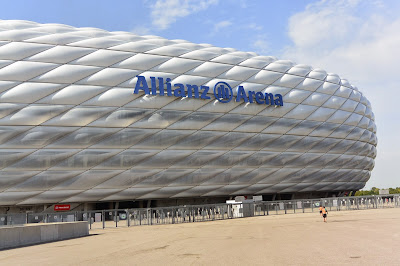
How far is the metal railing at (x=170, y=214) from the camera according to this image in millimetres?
26641

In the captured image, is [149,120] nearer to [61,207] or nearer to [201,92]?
[201,92]

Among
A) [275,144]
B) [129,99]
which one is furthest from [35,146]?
[275,144]

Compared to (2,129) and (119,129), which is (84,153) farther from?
(2,129)

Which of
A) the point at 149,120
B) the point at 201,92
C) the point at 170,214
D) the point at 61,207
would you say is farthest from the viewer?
Answer: the point at 201,92

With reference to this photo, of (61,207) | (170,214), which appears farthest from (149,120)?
(61,207)

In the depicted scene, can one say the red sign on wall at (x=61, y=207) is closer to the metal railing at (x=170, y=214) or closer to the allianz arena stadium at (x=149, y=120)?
the allianz arena stadium at (x=149, y=120)

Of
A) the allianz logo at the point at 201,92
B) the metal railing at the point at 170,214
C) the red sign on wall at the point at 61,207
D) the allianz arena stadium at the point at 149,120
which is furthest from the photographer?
the allianz logo at the point at 201,92

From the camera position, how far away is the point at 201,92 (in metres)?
31.9

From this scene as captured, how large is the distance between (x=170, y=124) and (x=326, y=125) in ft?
53.9

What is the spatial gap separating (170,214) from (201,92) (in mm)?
9781

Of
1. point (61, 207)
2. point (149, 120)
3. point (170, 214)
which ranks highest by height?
point (149, 120)

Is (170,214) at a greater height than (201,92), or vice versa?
(201,92)

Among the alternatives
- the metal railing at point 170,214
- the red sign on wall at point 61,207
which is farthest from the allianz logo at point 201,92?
the red sign on wall at point 61,207

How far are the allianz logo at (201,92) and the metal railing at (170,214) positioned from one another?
8488mm
